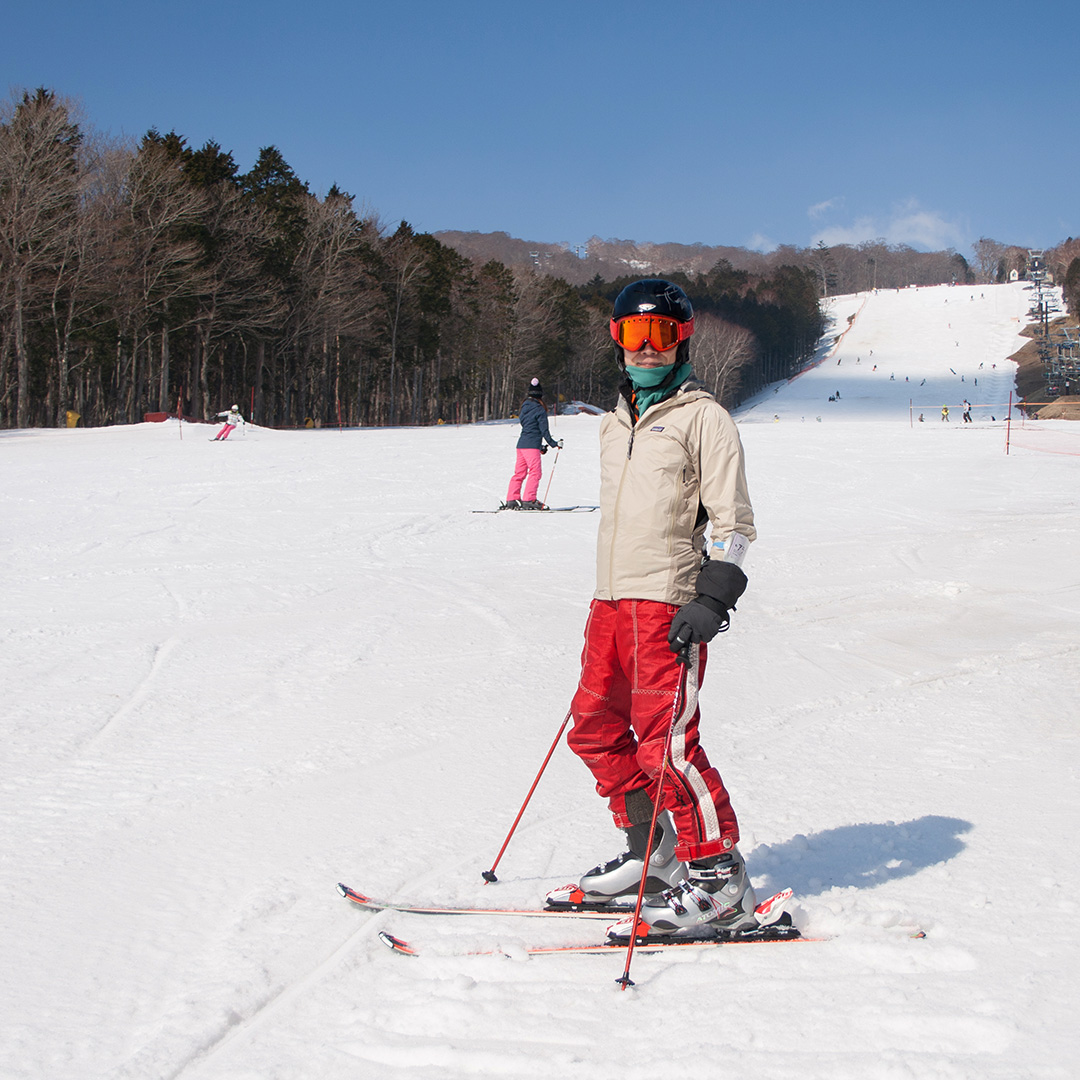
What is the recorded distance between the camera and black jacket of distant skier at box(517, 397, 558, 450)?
13469 millimetres

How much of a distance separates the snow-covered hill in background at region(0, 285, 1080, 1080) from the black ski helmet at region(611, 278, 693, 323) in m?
1.94

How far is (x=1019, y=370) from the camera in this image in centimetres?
8938

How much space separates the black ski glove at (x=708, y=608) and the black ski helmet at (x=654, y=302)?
0.81 meters

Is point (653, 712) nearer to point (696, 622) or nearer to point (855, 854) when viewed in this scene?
point (696, 622)

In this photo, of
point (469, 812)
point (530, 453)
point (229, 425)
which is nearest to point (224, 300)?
point (229, 425)

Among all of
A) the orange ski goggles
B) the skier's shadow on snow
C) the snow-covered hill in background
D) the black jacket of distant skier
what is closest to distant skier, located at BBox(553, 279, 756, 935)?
the orange ski goggles

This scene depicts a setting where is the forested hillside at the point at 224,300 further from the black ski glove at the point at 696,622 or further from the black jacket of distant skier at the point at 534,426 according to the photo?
the black ski glove at the point at 696,622

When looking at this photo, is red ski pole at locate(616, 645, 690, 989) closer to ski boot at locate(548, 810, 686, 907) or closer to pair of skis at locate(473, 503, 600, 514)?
ski boot at locate(548, 810, 686, 907)

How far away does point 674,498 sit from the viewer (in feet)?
Answer: 9.55

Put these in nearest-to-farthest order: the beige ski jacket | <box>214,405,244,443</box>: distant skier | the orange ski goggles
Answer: the beige ski jacket → the orange ski goggles → <box>214,405,244,443</box>: distant skier

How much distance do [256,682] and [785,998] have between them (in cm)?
396

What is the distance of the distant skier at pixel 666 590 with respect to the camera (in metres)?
2.85

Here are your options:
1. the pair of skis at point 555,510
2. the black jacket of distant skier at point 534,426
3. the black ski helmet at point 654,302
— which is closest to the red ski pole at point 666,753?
the black ski helmet at point 654,302

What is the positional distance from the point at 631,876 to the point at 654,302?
1.85 meters
